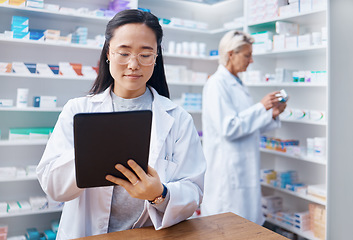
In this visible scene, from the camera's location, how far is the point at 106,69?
4.81ft

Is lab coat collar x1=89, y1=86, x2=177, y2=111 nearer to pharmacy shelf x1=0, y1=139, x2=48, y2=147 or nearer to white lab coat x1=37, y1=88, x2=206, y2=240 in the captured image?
white lab coat x1=37, y1=88, x2=206, y2=240

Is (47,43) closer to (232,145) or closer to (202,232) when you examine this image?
(232,145)

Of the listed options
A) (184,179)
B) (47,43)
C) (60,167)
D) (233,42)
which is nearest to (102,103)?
Answer: (60,167)

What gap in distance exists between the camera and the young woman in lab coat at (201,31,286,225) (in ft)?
9.05

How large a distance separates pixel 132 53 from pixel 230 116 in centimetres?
159

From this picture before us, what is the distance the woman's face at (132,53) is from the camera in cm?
126

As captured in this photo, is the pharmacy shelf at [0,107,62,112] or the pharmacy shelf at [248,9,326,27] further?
the pharmacy shelf at [0,107,62,112]

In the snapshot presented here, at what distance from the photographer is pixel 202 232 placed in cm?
121

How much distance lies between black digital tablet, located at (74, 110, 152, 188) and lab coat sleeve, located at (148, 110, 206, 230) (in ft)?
0.79

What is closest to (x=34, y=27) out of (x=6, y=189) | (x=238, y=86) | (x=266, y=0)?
(x=6, y=189)

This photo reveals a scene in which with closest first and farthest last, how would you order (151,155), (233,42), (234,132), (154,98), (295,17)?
(151,155)
(154,98)
(234,132)
(233,42)
(295,17)

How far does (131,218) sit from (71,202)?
236 mm

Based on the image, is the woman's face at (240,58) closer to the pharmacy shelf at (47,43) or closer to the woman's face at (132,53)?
the pharmacy shelf at (47,43)

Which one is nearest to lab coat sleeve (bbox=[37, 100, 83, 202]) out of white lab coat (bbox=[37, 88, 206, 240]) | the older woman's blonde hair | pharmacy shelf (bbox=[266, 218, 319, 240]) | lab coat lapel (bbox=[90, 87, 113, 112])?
white lab coat (bbox=[37, 88, 206, 240])
